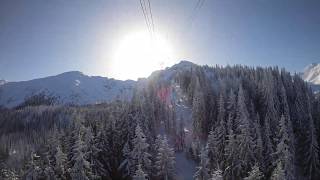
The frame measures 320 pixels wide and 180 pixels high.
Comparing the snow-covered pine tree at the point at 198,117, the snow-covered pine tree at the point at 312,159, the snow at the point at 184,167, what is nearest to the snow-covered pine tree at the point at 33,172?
the snow at the point at 184,167

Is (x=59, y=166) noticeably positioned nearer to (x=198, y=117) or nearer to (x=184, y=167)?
(x=184, y=167)

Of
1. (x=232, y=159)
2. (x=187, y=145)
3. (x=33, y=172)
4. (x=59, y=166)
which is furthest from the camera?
(x=187, y=145)

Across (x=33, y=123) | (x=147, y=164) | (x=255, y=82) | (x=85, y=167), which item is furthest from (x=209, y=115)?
(x=33, y=123)

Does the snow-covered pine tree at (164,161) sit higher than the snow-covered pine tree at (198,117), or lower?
lower

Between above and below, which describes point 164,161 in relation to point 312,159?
above

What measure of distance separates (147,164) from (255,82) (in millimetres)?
76622

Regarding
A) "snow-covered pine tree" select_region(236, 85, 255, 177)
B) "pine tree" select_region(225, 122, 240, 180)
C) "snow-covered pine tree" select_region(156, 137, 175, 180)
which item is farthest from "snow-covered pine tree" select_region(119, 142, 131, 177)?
"snow-covered pine tree" select_region(236, 85, 255, 177)

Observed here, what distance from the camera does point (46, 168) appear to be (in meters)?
54.9

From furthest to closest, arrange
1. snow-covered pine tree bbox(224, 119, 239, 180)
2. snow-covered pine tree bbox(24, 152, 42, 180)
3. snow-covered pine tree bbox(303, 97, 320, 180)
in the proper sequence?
snow-covered pine tree bbox(303, 97, 320, 180)
snow-covered pine tree bbox(224, 119, 239, 180)
snow-covered pine tree bbox(24, 152, 42, 180)

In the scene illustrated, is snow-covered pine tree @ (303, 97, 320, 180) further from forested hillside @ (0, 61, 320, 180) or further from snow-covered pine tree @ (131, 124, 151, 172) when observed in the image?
snow-covered pine tree @ (131, 124, 151, 172)

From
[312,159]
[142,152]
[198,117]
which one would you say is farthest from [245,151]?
[198,117]

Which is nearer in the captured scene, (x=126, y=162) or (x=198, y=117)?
(x=126, y=162)

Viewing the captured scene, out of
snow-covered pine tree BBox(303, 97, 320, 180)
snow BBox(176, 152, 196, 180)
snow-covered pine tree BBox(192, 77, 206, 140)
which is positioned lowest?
snow BBox(176, 152, 196, 180)

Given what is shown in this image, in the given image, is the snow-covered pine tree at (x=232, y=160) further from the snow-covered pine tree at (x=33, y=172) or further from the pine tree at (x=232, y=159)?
the snow-covered pine tree at (x=33, y=172)
